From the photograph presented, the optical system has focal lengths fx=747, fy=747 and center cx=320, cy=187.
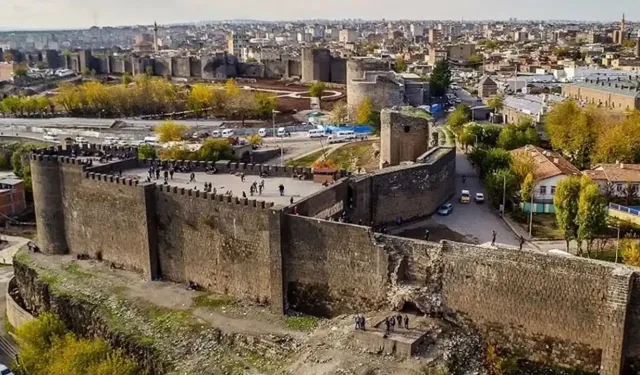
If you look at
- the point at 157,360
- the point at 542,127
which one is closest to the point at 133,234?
the point at 157,360

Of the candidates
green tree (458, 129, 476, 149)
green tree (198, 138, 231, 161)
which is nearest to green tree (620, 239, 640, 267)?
green tree (458, 129, 476, 149)

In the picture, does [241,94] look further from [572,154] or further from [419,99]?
[572,154]

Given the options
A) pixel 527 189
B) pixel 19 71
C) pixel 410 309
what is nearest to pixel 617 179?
pixel 527 189

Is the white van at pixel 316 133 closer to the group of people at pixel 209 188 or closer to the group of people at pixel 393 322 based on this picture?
the group of people at pixel 209 188

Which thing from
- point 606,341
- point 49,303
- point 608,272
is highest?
point 608,272

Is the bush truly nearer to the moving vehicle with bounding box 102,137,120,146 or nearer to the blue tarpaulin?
the moving vehicle with bounding box 102,137,120,146

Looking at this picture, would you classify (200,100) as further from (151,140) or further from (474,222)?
(474,222)

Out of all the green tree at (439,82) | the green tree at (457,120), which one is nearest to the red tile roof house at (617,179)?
the green tree at (457,120)
